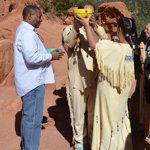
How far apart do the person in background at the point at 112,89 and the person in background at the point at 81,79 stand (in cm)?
46

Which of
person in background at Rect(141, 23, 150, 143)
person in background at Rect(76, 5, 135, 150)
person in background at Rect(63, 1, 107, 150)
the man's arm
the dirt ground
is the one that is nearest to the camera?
person in background at Rect(76, 5, 135, 150)

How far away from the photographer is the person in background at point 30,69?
13.8 ft

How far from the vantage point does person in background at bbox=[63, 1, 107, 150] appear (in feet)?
14.6

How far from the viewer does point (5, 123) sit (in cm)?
612

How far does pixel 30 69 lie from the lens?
14.2 feet

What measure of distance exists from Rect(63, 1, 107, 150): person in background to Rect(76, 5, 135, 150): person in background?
465 millimetres

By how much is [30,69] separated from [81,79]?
65cm

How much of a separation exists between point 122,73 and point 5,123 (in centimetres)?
287

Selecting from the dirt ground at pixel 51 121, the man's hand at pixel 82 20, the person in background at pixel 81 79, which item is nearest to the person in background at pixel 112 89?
the man's hand at pixel 82 20

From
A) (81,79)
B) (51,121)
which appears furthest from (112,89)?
(51,121)

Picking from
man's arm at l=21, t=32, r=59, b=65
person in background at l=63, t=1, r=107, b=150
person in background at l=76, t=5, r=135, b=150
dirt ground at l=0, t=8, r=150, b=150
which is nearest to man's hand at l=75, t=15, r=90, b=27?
person in background at l=76, t=5, r=135, b=150

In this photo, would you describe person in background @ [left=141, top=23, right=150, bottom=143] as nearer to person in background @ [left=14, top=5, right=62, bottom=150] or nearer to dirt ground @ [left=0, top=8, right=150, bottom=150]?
dirt ground @ [left=0, top=8, right=150, bottom=150]

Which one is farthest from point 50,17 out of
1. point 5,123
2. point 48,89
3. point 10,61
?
point 5,123

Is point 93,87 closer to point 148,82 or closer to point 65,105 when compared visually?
point 148,82
